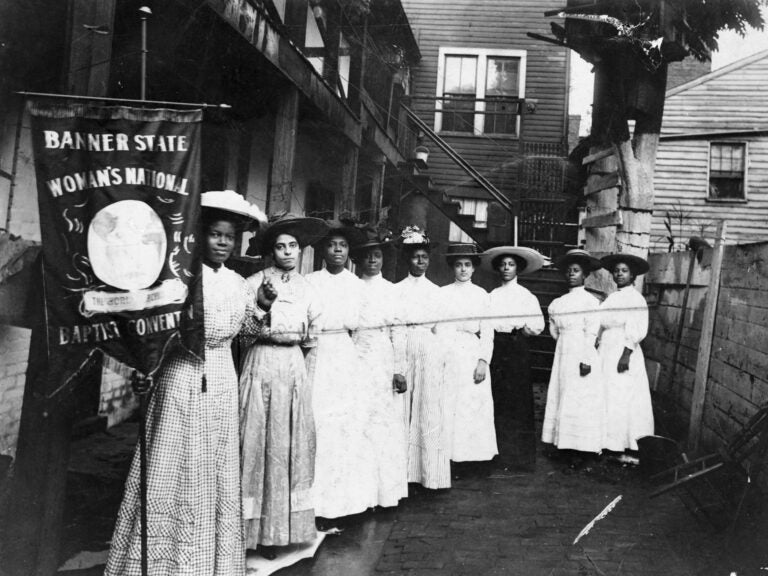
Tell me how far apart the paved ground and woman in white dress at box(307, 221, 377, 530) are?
240 mm

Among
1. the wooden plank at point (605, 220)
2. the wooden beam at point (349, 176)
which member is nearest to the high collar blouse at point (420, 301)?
the wooden plank at point (605, 220)

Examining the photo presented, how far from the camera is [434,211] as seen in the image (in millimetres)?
14094

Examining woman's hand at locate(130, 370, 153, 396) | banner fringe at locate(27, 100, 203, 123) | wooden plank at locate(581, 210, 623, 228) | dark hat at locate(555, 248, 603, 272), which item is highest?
wooden plank at locate(581, 210, 623, 228)

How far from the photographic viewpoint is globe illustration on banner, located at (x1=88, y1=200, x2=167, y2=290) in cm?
257

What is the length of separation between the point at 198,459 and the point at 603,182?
6437 millimetres

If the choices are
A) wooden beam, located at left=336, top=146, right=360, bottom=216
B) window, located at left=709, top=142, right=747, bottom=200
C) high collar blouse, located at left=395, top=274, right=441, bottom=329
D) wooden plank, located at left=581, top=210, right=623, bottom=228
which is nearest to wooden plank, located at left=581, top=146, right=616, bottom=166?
wooden plank, located at left=581, top=210, right=623, bottom=228

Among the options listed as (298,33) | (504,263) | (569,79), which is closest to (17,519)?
(504,263)

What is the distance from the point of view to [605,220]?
7418mm

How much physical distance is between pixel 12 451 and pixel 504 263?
4651 millimetres

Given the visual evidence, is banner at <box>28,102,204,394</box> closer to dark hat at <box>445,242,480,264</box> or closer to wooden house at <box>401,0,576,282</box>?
dark hat at <box>445,242,480,264</box>

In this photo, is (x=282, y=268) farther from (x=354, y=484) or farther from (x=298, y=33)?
(x=298, y=33)

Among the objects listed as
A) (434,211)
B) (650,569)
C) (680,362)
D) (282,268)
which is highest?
(434,211)

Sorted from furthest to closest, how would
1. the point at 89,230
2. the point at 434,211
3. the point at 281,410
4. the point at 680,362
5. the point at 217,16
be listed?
the point at 434,211 → the point at 680,362 → the point at 217,16 → the point at 281,410 → the point at 89,230

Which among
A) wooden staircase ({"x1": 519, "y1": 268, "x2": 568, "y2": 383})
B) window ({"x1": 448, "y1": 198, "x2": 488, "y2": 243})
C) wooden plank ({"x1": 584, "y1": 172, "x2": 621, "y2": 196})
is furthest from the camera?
window ({"x1": 448, "y1": 198, "x2": 488, "y2": 243})
